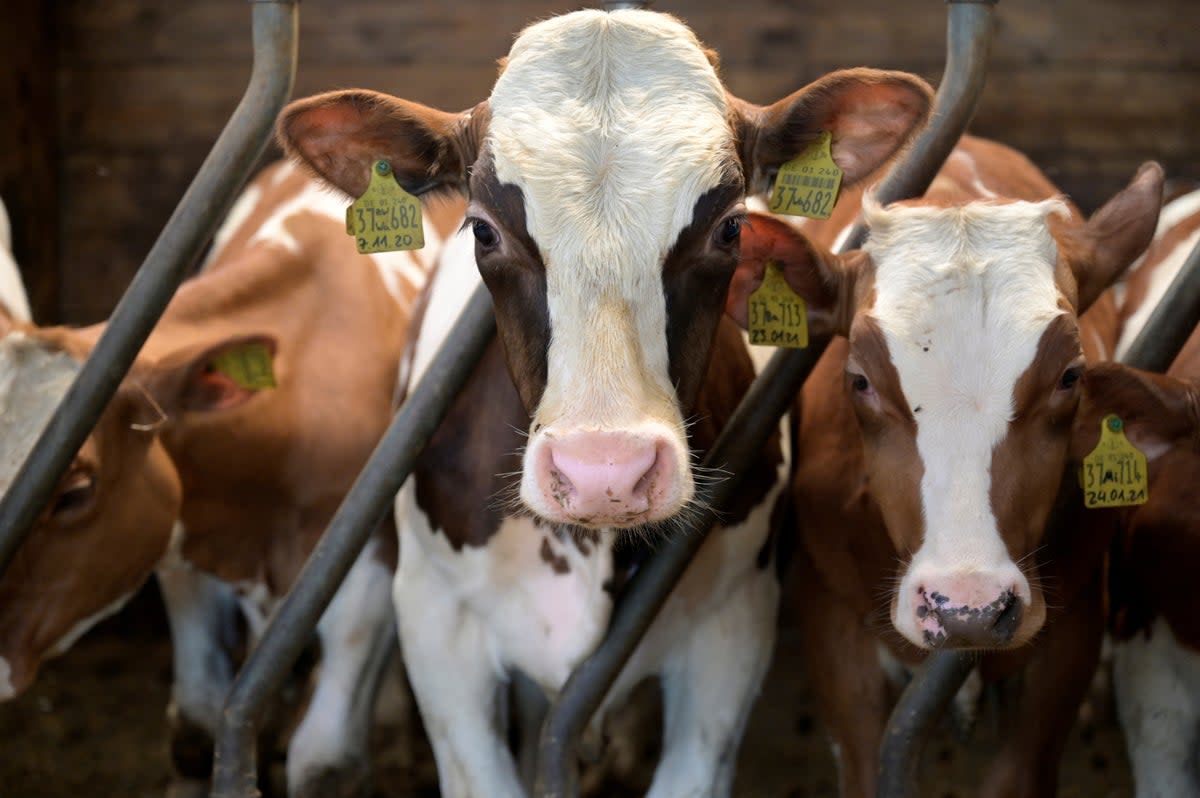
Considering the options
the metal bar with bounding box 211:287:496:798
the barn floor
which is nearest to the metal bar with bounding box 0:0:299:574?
the metal bar with bounding box 211:287:496:798

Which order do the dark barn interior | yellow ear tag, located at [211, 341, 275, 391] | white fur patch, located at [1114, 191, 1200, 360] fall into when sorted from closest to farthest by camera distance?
yellow ear tag, located at [211, 341, 275, 391]
white fur patch, located at [1114, 191, 1200, 360]
the dark barn interior

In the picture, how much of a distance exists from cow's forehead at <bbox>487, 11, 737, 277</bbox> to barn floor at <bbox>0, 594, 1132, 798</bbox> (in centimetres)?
199

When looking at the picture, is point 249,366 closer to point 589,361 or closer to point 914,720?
point 589,361

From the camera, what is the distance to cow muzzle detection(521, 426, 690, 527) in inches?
80.1

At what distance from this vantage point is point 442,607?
2.91 metres

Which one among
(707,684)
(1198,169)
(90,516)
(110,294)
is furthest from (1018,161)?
(110,294)

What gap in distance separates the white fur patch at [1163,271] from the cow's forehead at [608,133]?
157 centimetres

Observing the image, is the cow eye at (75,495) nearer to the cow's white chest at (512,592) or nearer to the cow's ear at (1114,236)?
the cow's white chest at (512,592)

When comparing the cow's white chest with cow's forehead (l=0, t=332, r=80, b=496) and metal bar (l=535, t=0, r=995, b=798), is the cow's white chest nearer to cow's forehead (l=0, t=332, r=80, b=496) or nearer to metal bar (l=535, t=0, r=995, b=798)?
metal bar (l=535, t=0, r=995, b=798)

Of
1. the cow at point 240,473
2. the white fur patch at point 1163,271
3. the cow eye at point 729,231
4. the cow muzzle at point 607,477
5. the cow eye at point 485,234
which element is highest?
the cow eye at point 729,231

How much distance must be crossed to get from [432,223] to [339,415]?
843 mm

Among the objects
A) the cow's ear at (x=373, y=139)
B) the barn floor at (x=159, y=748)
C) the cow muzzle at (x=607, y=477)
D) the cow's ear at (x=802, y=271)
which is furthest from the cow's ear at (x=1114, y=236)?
the barn floor at (x=159, y=748)

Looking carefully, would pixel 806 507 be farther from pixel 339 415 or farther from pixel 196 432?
pixel 196 432

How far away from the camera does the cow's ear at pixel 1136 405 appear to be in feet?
8.32
